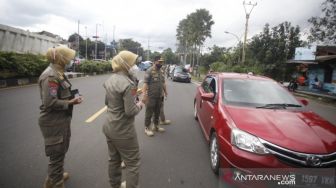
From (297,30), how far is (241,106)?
995 inches

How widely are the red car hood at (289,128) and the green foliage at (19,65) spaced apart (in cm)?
1322

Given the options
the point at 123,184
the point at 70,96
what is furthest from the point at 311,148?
the point at 70,96

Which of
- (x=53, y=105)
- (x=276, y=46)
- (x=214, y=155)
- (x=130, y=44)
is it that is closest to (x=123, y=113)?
(x=53, y=105)

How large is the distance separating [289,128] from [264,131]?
1.33ft

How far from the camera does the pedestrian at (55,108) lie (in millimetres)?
3287

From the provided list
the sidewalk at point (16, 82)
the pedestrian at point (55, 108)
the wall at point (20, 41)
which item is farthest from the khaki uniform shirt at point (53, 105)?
the wall at point (20, 41)

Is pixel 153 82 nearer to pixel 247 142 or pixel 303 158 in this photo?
pixel 247 142

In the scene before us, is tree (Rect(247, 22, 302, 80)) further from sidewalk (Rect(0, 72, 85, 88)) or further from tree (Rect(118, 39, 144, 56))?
tree (Rect(118, 39, 144, 56))

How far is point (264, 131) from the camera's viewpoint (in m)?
3.55

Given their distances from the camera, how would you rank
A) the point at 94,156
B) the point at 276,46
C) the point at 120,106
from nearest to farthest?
the point at 120,106, the point at 94,156, the point at 276,46

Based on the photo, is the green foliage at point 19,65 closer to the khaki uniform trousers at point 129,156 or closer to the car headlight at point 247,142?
the khaki uniform trousers at point 129,156

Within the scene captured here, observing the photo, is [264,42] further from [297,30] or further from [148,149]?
[148,149]

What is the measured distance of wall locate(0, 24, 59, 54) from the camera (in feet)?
50.5

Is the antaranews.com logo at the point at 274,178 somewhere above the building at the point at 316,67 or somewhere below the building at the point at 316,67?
below
